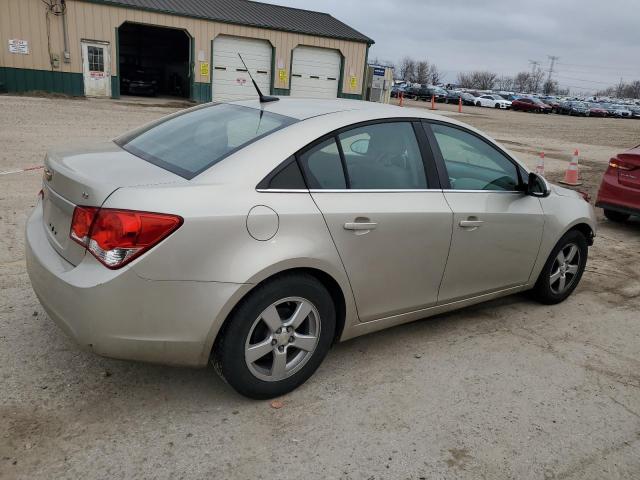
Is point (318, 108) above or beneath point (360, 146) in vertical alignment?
above

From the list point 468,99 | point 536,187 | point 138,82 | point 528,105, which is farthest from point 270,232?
point 528,105

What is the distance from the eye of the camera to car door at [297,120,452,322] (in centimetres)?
312

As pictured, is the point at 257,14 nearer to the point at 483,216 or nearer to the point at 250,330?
the point at 483,216

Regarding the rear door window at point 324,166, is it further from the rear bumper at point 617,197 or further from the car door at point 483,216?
the rear bumper at point 617,197

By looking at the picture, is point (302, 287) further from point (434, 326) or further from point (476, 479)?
point (434, 326)

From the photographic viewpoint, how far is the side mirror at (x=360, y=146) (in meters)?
3.35

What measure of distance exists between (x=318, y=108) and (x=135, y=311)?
5.62 feet

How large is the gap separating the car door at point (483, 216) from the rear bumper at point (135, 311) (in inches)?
67.9

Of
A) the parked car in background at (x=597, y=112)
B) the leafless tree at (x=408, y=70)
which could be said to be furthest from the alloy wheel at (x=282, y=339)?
the leafless tree at (x=408, y=70)

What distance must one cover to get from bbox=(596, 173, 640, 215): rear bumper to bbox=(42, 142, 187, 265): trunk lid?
671 centimetres

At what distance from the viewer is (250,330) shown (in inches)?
112

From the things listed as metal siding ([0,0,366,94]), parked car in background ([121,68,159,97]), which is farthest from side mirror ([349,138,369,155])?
parked car in background ([121,68,159,97])

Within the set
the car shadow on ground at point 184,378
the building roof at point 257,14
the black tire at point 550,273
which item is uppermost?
the building roof at point 257,14

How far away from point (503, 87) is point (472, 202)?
15797cm
